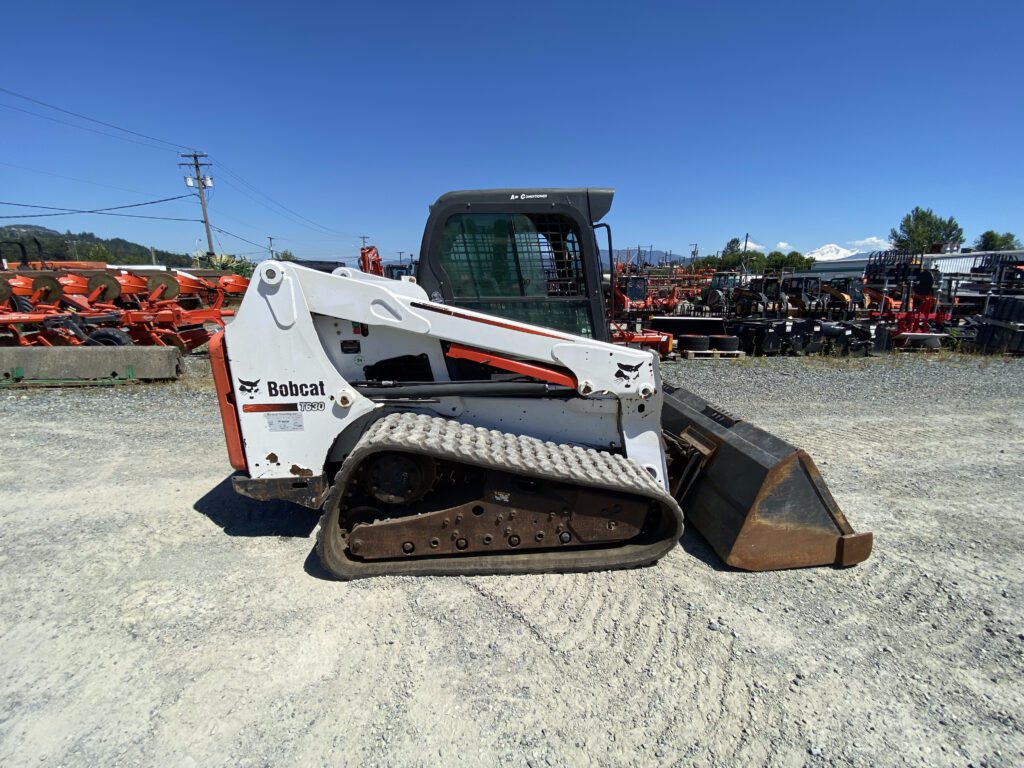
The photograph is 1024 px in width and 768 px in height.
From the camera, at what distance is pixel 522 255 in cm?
334

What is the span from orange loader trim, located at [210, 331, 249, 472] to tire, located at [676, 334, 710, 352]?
1016cm

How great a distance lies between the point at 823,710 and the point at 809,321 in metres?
11.8

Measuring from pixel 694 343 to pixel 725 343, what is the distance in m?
0.89

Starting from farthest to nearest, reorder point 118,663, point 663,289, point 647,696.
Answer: point 663,289
point 118,663
point 647,696

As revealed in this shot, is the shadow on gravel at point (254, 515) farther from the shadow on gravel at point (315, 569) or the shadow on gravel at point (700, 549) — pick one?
the shadow on gravel at point (700, 549)

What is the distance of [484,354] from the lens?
10.0ft

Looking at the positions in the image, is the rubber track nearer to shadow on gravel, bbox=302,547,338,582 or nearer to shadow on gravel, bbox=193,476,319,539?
shadow on gravel, bbox=302,547,338,582

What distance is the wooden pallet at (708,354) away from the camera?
11.3 meters

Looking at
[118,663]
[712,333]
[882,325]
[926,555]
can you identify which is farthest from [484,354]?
[882,325]

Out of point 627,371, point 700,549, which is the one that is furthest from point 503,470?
point 700,549

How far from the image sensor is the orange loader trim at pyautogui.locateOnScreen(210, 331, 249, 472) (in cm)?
299

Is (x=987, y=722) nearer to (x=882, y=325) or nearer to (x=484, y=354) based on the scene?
(x=484, y=354)

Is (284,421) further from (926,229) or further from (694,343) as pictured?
(926,229)

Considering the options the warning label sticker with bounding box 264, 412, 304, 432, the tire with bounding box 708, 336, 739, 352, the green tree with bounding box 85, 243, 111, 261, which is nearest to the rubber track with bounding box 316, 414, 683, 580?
the warning label sticker with bounding box 264, 412, 304, 432
